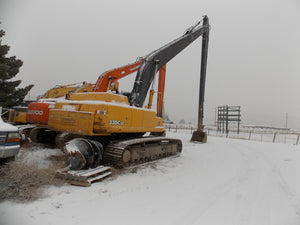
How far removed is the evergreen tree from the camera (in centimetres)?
1769

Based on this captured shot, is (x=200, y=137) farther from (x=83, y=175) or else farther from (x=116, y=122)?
(x=83, y=175)

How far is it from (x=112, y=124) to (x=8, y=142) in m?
2.43

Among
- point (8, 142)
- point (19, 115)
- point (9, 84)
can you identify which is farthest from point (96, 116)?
point (9, 84)

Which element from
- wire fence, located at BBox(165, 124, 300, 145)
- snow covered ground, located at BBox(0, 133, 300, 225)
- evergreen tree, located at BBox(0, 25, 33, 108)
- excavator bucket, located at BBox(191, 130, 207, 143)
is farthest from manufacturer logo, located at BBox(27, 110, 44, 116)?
wire fence, located at BBox(165, 124, 300, 145)

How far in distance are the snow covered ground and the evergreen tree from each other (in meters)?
16.7

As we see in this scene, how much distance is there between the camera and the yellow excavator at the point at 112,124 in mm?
5609

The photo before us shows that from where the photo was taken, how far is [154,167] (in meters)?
6.79

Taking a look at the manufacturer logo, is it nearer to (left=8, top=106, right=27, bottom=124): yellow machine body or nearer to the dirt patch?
the dirt patch

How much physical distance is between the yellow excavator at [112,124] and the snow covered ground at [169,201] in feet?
2.48

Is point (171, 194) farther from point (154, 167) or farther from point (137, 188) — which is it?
point (154, 167)

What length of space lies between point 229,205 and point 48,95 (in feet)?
34.3

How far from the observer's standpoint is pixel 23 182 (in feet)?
14.1

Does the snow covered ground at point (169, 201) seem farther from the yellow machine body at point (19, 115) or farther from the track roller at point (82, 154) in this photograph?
the yellow machine body at point (19, 115)

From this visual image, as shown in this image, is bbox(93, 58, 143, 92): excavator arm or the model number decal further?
bbox(93, 58, 143, 92): excavator arm
